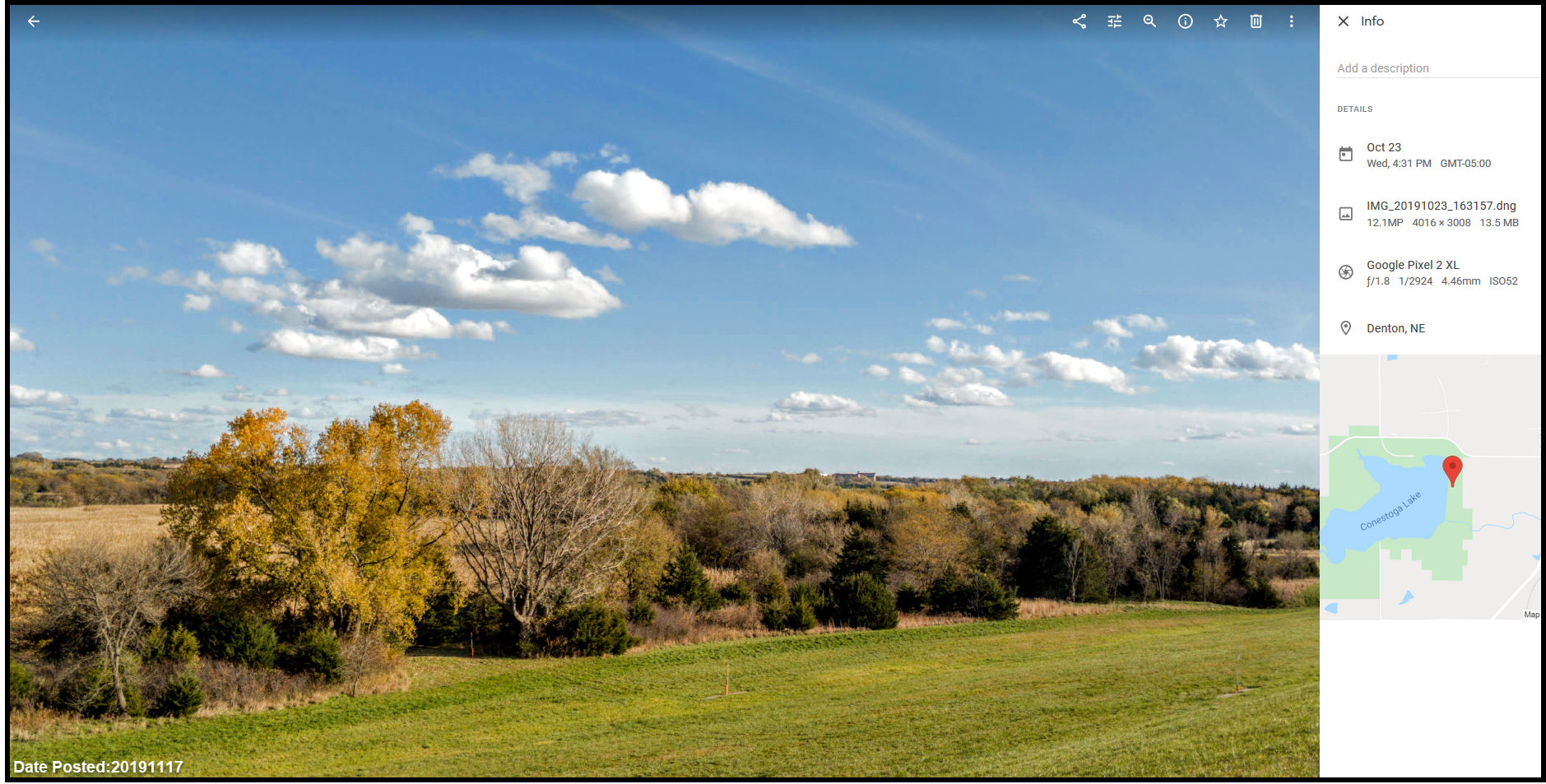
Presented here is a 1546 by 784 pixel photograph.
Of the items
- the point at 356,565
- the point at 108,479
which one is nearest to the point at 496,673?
the point at 356,565

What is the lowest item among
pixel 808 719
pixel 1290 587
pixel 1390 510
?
pixel 1290 587

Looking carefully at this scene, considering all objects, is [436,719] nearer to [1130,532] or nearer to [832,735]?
[832,735]

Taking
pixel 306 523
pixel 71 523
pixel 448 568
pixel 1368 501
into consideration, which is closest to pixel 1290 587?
pixel 448 568

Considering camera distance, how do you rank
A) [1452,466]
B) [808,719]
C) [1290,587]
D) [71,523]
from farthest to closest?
[1290,587] → [71,523] → [808,719] → [1452,466]

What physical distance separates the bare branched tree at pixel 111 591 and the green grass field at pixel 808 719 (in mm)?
3137

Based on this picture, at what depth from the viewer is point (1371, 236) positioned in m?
7.19

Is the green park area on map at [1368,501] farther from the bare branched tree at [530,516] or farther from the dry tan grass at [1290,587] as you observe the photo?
the dry tan grass at [1290,587]

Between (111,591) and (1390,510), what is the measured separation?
27.1 metres

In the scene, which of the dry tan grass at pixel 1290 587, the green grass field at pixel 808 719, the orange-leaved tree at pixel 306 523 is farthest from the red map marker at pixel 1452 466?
the dry tan grass at pixel 1290 587

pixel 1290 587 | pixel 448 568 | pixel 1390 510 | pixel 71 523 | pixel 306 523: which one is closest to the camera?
pixel 1390 510

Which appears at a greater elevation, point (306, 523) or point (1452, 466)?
point (1452, 466)

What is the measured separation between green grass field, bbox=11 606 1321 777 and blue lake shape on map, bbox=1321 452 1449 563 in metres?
3.10

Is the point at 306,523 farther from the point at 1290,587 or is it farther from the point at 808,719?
Result: the point at 1290,587

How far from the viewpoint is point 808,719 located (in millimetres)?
19203
